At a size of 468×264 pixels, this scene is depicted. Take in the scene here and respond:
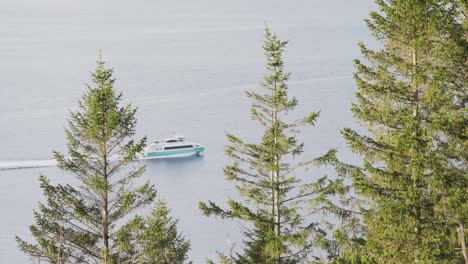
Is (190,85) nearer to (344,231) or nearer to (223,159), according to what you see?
(223,159)

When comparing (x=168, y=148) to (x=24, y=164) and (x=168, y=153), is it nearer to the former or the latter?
(x=168, y=153)

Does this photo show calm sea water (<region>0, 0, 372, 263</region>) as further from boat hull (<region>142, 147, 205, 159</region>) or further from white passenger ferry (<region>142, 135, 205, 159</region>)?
white passenger ferry (<region>142, 135, 205, 159</region>)

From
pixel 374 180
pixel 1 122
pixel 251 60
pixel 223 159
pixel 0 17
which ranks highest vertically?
pixel 0 17

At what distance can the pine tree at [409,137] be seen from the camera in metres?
8.54

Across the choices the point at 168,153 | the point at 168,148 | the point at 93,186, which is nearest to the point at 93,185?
the point at 93,186

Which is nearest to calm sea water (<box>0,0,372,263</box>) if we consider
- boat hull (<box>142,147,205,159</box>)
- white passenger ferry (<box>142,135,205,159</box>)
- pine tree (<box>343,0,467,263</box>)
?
boat hull (<box>142,147,205,159</box>)

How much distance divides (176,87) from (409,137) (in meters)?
71.6

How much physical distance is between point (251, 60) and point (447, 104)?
87.1 meters

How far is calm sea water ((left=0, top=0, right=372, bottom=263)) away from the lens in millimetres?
51637

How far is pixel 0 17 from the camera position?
176m

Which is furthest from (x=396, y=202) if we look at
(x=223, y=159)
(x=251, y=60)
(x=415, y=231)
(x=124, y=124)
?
(x=251, y=60)

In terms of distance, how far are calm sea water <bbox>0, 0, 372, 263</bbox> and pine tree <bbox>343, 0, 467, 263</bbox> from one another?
2851 cm

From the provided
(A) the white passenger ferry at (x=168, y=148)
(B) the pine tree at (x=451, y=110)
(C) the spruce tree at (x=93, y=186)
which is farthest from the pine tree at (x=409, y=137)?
(A) the white passenger ferry at (x=168, y=148)

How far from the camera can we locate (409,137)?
340 inches
